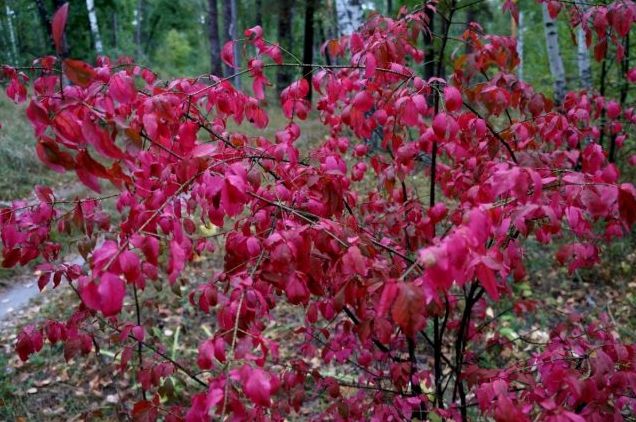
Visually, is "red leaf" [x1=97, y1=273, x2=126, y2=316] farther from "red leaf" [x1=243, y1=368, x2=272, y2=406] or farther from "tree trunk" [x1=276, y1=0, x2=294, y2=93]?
"tree trunk" [x1=276, y1=0, x2=294, y2=93]

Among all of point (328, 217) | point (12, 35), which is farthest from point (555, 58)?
point (12, 35)

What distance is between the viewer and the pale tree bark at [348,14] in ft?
23.2

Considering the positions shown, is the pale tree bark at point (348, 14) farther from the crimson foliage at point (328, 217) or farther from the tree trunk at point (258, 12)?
the tree trunk at point (258, 12)

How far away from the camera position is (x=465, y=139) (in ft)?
7.77

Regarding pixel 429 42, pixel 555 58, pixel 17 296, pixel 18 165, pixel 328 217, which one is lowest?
pixel 17 296

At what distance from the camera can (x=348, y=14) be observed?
7105 mm

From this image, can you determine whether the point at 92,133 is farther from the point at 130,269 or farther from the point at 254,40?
the point at 254,40

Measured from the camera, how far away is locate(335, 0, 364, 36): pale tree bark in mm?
7074

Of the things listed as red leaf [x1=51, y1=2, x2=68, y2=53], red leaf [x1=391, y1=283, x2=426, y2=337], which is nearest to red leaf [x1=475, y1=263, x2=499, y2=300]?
red leaf [x1=391, y1=283, x2=426, y2=337]

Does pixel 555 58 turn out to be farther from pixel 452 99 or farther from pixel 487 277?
pixel 487 277

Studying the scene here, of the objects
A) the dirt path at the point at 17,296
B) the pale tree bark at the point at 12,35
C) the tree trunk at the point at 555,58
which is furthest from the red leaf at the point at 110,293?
the pale tree bark at the point at 12,35

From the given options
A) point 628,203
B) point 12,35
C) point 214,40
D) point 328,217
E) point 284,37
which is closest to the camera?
point 628,203

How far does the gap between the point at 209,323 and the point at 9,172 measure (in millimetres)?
5847

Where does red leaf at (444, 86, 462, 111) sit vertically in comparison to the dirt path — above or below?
above
